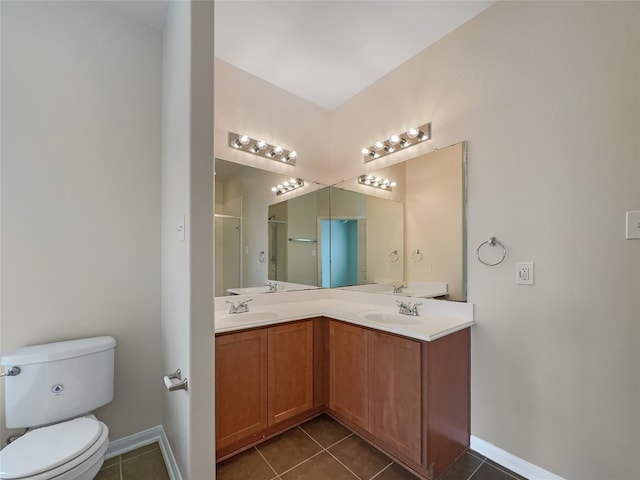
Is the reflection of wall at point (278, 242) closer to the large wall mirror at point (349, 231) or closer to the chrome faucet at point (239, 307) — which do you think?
the large wall mirror at point (349, 231)

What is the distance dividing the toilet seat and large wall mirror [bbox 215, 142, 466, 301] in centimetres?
101

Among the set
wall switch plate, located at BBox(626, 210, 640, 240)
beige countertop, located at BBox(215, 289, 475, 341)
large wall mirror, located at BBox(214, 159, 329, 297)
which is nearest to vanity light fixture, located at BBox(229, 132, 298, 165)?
large wall mirror, located at BBox(214, 159, 329, 297)

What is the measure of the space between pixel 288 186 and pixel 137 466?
222 centimetres

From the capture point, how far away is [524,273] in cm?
152

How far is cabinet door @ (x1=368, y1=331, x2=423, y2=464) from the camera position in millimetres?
1472

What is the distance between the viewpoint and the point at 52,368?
138 cm

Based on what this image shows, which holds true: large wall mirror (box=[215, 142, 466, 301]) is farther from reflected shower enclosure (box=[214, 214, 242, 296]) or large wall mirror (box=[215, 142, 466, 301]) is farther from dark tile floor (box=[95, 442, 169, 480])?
dark tile floor (box=[95, 442, 169, 480])

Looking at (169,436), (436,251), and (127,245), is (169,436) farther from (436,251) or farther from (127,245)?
(436,251)

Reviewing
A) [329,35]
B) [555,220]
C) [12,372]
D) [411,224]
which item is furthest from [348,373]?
[329,35]

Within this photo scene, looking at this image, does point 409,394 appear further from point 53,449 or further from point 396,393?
point 53,449

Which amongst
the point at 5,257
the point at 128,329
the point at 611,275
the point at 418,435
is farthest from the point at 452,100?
the point at 5,257

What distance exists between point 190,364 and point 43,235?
1153mm

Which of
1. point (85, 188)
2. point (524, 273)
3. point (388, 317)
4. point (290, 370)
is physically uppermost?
point (85, 188)

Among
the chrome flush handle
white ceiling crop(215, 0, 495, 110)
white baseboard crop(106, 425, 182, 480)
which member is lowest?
white baseboard crop(106, 425, 182, 480)
